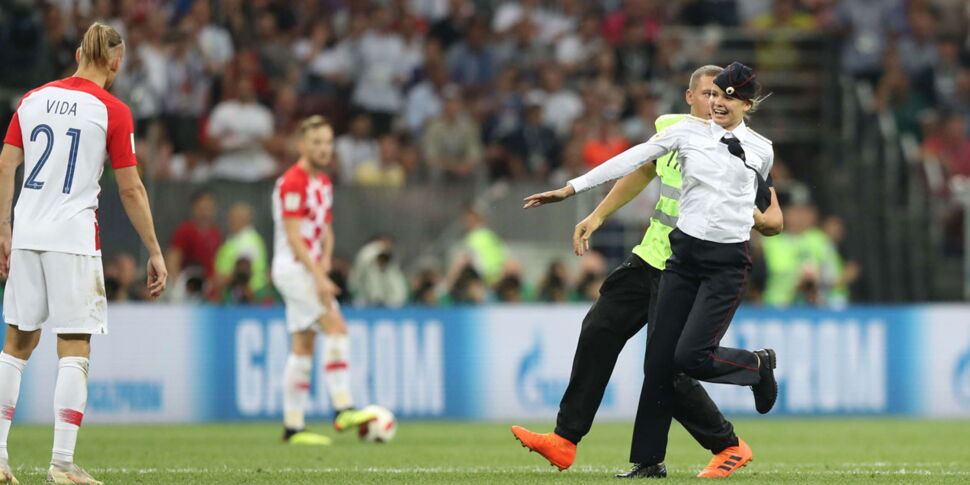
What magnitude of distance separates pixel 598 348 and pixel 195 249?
8.12m

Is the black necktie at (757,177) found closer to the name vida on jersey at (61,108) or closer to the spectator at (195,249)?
the name vida on jersey at (61,108)

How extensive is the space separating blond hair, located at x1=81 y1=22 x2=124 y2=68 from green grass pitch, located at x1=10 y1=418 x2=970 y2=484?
2.12 meters

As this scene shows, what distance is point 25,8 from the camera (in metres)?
17.2

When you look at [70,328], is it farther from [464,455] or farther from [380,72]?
[380,72]

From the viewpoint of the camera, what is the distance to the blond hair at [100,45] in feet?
24.2

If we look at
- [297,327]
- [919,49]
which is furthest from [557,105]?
[297,327]

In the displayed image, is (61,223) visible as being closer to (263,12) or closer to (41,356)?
(41,356)

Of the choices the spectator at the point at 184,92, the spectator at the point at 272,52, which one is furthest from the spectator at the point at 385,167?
the spectator at the point at 184,92

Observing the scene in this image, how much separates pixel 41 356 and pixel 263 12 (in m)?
6.19

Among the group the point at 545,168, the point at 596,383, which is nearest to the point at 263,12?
the point at 545,168

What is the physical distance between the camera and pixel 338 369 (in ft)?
39.8

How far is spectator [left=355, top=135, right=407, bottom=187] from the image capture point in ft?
56.3

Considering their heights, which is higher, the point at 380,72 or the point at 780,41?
the point at 780,41

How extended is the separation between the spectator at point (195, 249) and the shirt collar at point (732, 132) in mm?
8622
